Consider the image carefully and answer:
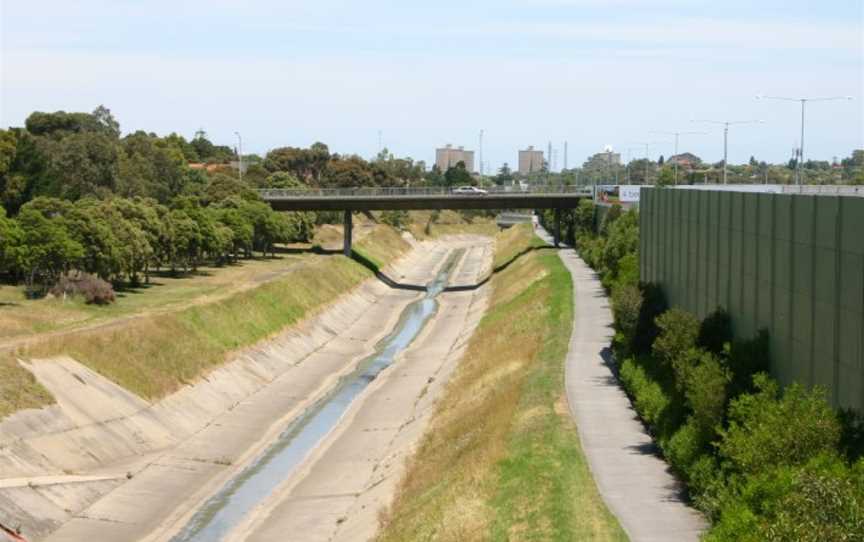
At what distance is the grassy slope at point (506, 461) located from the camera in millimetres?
34000

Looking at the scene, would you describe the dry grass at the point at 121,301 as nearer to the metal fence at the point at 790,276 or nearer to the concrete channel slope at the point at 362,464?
the concrete channel slope at the point at 362,464

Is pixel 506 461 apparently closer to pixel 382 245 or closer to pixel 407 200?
pixel 407 200

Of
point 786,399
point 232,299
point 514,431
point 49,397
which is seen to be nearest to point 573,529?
point 786,399

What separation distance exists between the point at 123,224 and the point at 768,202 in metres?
64.2

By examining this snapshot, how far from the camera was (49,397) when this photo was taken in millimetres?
56781

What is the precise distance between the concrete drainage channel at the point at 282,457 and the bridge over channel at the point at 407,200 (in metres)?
35.0

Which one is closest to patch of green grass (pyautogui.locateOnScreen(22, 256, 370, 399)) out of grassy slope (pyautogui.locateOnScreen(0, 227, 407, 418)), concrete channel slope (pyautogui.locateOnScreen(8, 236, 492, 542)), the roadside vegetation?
grassy slope (pyautogui.locateOnScreen(0, 227, 407, 418))

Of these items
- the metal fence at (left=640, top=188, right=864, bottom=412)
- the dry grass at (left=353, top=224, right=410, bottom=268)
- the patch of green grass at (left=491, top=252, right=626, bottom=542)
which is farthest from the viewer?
the dry grass at (left=353, top=224, right=410, bottom=268)

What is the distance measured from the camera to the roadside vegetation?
22.0m

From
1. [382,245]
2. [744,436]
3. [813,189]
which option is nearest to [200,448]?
[813,189]

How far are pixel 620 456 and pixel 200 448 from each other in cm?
2462

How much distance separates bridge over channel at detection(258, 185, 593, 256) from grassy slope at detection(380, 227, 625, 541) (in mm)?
56596

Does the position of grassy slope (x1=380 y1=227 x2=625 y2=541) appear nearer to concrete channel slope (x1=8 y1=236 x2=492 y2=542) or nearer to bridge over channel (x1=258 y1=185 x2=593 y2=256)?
concrete channel slope (x1=8 y1=236 x2=492 y2=542)

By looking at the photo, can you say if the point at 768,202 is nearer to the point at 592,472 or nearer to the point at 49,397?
the point at 592,472
